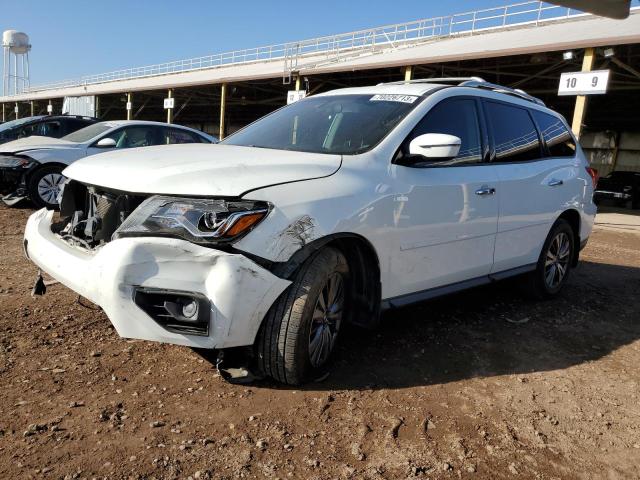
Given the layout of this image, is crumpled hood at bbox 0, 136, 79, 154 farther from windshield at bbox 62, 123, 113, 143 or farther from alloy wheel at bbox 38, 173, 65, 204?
alloy wheel at bbox 38, 173, 65, 204

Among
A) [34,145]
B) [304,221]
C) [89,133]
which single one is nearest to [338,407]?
[304,221]

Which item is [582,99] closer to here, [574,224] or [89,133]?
[574,224]

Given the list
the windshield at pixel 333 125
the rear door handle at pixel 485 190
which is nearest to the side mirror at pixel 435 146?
the windshield at pixel 333 125

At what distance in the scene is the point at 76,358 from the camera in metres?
2.98

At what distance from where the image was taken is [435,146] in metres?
3.02

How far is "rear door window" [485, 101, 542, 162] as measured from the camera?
3.93 metres

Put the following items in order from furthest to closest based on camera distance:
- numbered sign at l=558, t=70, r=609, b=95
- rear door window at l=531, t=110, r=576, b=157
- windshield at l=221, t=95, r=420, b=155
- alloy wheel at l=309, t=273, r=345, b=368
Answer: numbered sign at l=558, t=70, r=609, b=95 < rear door window at l=531, t=110, r=576, b=157 < windshield at l=221, t=95, r=420, b=155 < alloy wheel at l=309, t=273, r=345, b=368

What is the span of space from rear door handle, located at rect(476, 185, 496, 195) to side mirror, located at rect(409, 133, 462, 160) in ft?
2.04

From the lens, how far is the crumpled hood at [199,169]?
7.92 ft

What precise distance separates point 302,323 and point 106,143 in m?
5.84

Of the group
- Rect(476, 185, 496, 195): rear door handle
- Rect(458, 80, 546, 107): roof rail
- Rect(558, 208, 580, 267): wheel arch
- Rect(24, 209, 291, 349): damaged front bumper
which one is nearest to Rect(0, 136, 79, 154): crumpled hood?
Rect(24, 209, 291, 349): damaged front bumper

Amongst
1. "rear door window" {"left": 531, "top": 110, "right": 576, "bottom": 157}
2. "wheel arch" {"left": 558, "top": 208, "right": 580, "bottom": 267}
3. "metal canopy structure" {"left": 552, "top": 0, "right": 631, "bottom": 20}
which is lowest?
"wheel arch" {"left": 558, "top": 208, "right": 580, "bottom": 267}

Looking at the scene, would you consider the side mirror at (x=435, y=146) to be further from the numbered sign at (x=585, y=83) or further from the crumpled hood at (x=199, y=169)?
the numbered sign at (x=585, y=83)

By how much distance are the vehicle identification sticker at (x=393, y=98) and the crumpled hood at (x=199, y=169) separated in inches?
31.4
